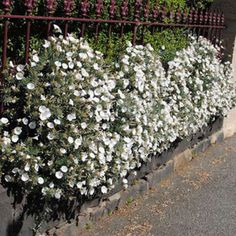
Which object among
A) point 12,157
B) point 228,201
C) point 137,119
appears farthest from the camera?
point 228,201

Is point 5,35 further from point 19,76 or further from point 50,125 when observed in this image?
point 50,125

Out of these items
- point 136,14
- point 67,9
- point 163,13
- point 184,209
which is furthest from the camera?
point 163,13

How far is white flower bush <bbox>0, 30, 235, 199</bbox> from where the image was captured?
360cm

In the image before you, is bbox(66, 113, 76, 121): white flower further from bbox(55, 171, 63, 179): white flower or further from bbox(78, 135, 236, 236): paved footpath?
bbox(78, 135, 236, 236): paved footpath

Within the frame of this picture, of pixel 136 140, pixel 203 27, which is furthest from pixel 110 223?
pixel 203 27

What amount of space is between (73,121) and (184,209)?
1743mm

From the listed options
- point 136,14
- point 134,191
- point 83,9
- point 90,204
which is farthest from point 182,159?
point 83,9

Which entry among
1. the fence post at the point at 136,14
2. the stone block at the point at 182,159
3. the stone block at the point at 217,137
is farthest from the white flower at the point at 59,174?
the stone block at the point at 217,137

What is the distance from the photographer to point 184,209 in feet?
16.2

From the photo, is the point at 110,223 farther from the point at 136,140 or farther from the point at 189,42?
the point at 189,42

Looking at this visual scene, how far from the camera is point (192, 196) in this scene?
5340 mm

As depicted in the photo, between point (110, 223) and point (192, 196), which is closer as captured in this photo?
point (110, 223)

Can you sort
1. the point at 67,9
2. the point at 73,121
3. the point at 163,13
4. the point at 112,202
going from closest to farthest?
the point at 73,121, the point at 67,9, the point at 112,202, the point at 163,13

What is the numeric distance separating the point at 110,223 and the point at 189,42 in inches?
122
